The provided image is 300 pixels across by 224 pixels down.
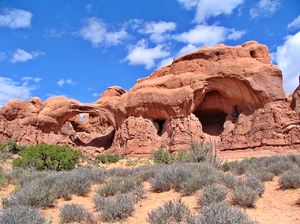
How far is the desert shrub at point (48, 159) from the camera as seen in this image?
689 inches

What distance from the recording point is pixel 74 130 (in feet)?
152

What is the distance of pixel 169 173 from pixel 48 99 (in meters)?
33.6

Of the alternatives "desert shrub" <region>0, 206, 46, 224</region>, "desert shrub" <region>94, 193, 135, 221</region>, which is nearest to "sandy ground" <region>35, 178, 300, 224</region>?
"desert shrub" <region>94, 193, 135, 221</region>

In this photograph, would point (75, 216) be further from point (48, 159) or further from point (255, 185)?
point (48, 159)

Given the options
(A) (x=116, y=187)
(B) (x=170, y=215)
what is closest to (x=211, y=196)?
(B) (x=170, y=215)

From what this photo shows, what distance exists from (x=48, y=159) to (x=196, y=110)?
18819mm

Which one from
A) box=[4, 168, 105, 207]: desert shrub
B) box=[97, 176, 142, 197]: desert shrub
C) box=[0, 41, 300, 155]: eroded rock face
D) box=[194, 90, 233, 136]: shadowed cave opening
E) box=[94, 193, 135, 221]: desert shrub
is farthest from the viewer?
box=[194, 90, 233, 136]: shadowed cave opening

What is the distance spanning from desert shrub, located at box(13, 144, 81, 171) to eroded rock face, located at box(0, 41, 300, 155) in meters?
14.2

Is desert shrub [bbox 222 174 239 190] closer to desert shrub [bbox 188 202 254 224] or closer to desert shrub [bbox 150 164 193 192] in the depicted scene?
desert shrub [bbox 150 164 193 192]

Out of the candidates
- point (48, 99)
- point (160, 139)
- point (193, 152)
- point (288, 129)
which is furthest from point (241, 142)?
point (48, 99)

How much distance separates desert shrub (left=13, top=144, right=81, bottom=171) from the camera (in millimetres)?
17500

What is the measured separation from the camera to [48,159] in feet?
58.5

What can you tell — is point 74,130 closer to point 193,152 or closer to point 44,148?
point 44,148

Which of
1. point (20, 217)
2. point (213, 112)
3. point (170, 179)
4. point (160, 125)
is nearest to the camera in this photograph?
point (20, 217)
